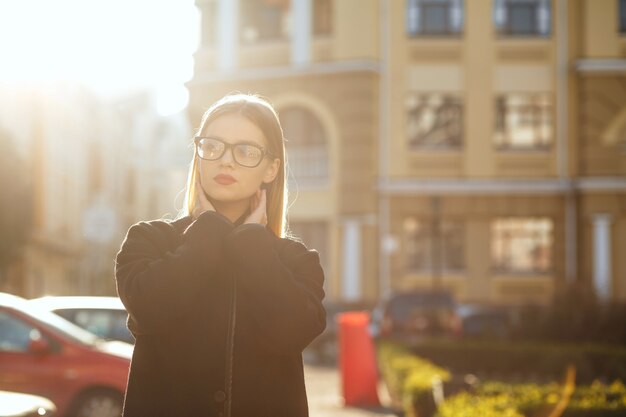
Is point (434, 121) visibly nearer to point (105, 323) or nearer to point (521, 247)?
point (521, 247)

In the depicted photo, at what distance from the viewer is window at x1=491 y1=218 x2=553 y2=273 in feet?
126

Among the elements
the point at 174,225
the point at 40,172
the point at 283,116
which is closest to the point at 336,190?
the point at 283,116

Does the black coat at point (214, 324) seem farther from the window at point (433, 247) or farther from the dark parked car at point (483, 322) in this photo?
the window at point (433, 247)

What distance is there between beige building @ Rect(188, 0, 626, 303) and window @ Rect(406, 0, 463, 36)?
0.05 meters

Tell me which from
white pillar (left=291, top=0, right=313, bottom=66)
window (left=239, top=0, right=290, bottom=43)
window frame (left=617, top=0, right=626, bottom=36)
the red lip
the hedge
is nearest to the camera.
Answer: the red lip

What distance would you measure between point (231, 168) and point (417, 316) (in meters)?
22.4

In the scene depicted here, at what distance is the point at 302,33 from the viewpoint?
39.4m

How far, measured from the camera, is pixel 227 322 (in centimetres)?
322

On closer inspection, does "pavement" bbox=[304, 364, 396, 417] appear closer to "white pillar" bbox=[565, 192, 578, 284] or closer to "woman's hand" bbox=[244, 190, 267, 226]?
"woman's hand" bbox=[244, 190, 267, 226]

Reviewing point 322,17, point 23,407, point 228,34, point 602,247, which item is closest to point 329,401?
point 23,407

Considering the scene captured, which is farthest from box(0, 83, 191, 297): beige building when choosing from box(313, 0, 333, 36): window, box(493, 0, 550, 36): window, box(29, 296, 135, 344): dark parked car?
box(493, 0, 550, 36): window

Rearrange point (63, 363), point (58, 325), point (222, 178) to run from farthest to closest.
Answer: point (58, 325) → point (63, 363) → point (222, 178)

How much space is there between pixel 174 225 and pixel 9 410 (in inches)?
121

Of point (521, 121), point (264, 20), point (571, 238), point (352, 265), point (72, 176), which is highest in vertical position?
point (264, 20)
